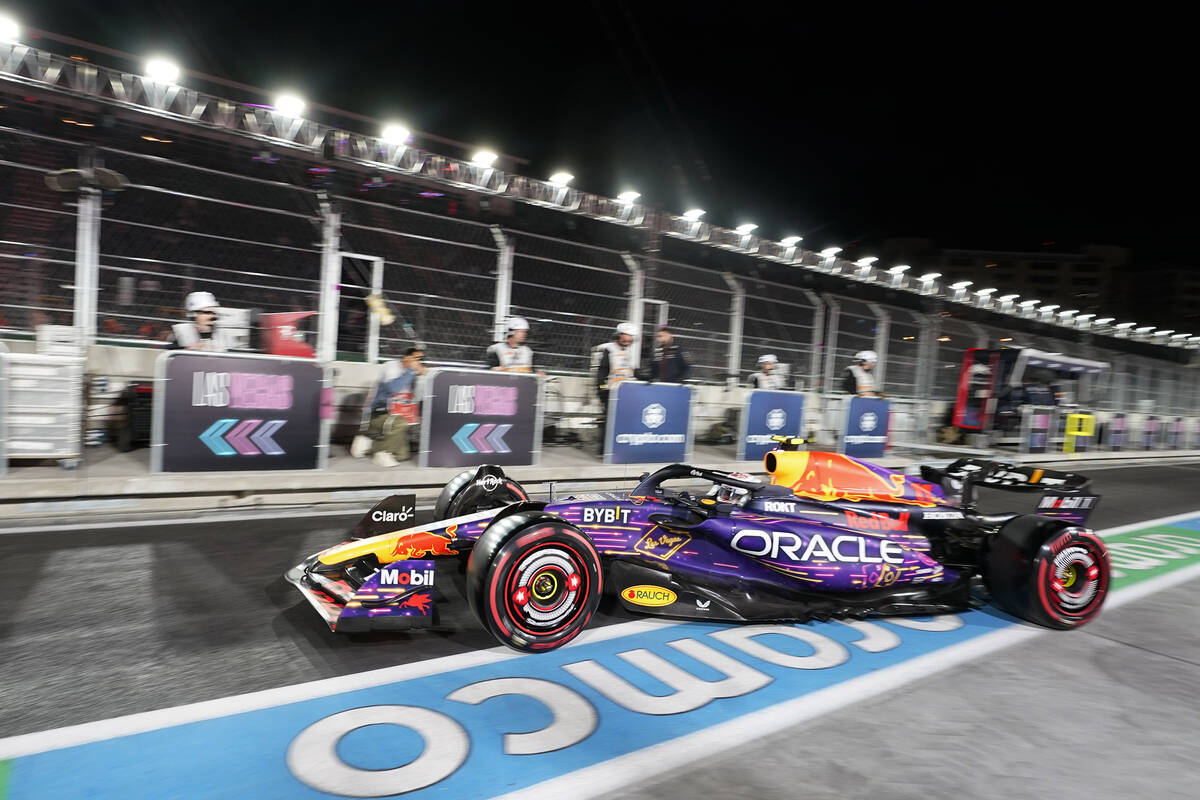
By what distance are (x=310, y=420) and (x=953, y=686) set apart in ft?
19.1

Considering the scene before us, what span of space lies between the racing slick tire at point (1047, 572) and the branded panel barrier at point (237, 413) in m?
5.88

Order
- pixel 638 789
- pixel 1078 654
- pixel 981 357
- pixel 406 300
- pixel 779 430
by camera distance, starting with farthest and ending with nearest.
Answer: pixel 981 357
pixel 779 430
pixel 406 300
pixel 1078 654
pixel 638 789

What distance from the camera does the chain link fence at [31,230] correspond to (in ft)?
23.7

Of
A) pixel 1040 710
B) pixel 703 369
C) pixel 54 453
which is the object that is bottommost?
pixel 1040 710

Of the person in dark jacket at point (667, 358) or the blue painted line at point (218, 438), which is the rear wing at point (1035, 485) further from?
the blue painted line at point (218, 438)

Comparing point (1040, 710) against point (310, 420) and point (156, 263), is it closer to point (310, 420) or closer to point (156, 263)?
point (310, 420)

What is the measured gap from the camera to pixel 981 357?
18.5m

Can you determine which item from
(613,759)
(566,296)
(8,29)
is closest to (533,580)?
(613,759)

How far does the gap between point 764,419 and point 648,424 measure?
219 cm

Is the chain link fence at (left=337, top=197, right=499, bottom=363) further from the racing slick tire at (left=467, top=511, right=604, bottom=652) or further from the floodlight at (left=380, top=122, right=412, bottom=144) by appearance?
the racing slick tire at (left=467, top=511, right=604, bottom=652)

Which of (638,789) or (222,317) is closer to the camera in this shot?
(638,789)

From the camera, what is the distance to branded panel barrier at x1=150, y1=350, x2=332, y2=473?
6.19 metres

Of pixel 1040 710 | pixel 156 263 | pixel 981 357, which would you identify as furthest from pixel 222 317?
pixel 981 357

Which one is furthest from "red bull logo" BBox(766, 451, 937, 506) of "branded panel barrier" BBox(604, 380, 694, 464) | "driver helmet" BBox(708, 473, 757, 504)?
"branded panel barrier" BBox(604, 380, 694, 464)
